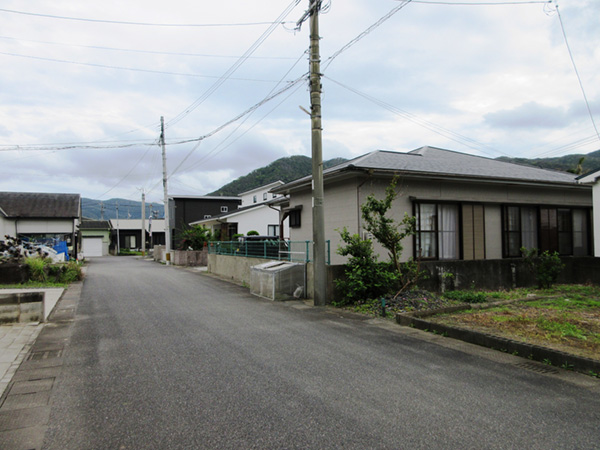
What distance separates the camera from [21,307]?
308 inches

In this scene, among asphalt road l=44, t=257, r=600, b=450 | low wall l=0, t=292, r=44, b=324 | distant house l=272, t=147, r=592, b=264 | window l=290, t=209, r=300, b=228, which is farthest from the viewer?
window l=290, t=209, r=300, b=228

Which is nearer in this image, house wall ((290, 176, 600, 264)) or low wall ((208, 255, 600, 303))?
low wall ((208, 255, 600, 303))

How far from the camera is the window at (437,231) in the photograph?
11.6 metres

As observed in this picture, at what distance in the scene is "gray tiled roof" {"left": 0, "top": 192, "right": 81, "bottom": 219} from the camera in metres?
29.4

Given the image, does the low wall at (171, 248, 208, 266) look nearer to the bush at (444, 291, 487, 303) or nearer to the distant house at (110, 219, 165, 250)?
the bush at (444, 291, 487, 303)

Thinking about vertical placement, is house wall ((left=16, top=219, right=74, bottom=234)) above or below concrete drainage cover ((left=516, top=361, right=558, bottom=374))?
above

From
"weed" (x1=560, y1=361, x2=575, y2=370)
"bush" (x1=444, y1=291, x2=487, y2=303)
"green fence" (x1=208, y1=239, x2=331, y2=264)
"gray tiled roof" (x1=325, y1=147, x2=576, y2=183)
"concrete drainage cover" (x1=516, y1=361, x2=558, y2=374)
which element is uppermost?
"gray tiled roof" (x1=325, y1=147, x2=576, y2=183)

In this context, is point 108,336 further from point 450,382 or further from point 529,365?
point 529,365

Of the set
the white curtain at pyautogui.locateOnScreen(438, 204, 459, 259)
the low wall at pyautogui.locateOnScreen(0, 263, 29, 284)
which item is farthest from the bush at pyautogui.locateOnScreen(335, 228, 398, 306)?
the low wall at pyautogui.locateOnScreen(0, 263, 29, 284)

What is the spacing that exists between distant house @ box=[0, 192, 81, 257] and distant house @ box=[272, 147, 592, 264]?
23.0 metres

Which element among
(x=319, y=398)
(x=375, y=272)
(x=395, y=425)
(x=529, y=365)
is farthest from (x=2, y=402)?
(x=375, y=272)

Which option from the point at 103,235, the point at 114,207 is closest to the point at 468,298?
the point at 103,235

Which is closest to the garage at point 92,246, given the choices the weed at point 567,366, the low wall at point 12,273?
the low wall at point 12,273

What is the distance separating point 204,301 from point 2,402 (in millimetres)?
6700
